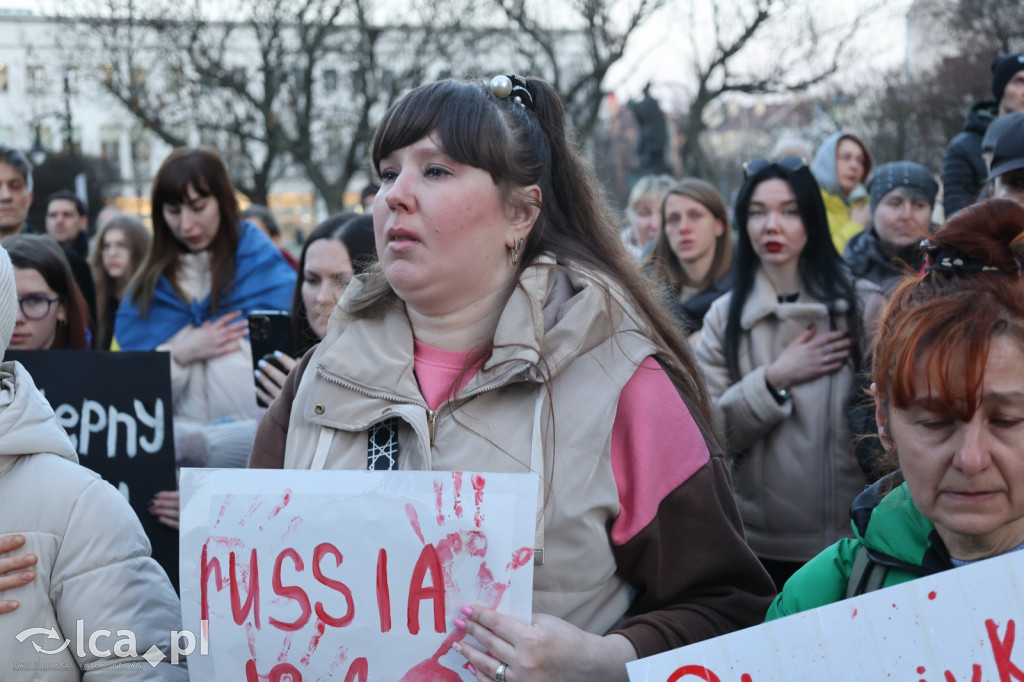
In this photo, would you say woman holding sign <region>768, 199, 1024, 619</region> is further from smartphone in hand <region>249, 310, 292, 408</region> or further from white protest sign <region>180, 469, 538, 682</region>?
smartphone in hand <region>249, 310, 292, 408</region>

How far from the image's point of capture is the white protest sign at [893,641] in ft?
5.40

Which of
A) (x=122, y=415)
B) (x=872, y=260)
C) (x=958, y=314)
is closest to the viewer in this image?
(x=958, y=314)

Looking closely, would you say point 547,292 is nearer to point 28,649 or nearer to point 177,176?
point 28,649

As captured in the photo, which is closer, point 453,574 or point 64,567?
point 453,574

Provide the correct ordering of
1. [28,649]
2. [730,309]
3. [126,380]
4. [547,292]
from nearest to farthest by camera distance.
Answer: [28,649]
[547,292]
[126,380]
[730,309]

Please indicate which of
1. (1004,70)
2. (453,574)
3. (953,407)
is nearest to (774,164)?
(1004,70)

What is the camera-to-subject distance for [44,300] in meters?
3.76

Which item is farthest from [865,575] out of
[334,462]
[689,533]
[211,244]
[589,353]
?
[211,244]

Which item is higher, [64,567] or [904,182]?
[904,182]

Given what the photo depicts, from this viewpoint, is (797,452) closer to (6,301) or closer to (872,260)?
(872,260)

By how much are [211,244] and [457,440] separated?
111 inches

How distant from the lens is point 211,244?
15.2 feet

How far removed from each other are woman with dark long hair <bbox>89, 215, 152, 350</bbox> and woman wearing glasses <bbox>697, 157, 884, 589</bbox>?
3.69 metres

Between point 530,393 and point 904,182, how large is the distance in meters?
3.47
